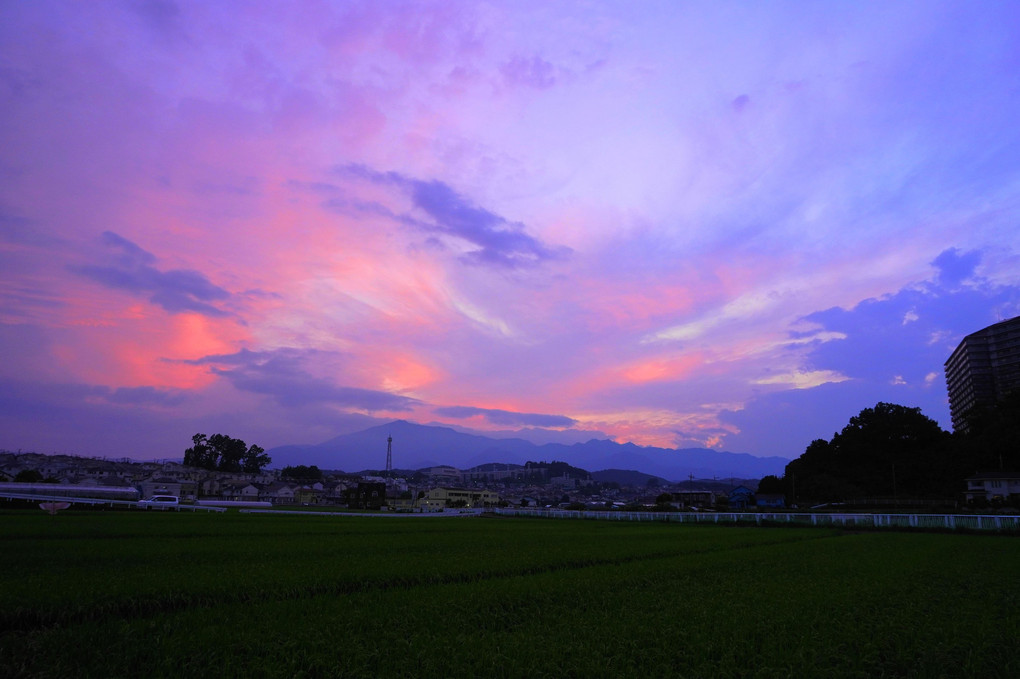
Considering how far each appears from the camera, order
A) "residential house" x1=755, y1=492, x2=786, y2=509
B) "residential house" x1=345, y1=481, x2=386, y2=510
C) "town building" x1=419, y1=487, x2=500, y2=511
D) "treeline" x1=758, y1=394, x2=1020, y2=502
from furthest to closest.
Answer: "town building" x1=419, y1=487, x2=500, y2=511 → "residential house" x1=345, y1=481, x2=386, y2=510 → "residential house" x1=755, y1=492, x2=786, y2=509 → "treeline" x1=758, y1=394, x2=1020, y2=502

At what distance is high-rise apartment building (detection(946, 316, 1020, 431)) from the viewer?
356 feet

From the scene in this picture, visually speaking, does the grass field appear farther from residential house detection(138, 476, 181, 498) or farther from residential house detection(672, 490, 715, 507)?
residential house detection(138, 476, 181, 498)

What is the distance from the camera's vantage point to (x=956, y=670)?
24.3ft

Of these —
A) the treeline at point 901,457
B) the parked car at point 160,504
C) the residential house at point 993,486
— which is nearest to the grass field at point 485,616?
the parked car at point 160,504

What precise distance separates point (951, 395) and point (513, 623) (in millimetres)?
165713

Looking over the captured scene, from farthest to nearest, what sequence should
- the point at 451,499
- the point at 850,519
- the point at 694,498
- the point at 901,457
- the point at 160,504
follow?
the point at 451,499 → the point at 694,498 → the point at 901,457 → the point at 160,504 → the point at 850,519

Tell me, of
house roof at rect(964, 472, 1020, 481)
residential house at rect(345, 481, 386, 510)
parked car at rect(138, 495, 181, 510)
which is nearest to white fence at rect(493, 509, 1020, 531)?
house roof at rect(964, 472, 1020, 481)

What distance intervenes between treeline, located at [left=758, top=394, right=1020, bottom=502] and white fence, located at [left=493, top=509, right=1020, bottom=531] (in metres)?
35.7

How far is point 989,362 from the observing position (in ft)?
373

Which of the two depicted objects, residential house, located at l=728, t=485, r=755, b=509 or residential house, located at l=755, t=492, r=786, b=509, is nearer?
residential house, located at l=755, t=492, r=786, b=509

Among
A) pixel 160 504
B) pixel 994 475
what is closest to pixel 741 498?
pixel 994 475

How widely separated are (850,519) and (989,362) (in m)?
104

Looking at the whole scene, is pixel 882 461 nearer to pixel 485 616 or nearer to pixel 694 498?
pixel 694 498

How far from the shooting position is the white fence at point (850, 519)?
34500 mm
